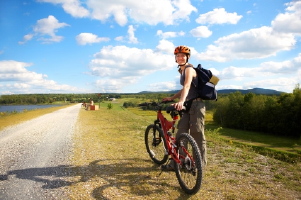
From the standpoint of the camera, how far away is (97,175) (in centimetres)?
502

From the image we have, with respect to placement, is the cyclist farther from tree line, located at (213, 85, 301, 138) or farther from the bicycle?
tree line, located at (213, 85, 301, 138)

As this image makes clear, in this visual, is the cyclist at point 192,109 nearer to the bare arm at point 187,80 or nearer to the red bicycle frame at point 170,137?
the bare arm at point 187,80

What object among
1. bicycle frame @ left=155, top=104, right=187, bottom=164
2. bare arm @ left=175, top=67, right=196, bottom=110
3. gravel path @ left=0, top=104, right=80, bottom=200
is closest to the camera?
bare arm @ left=175, top=67, right=196, bottom=110

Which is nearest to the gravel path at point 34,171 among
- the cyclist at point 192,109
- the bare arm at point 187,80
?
the cyclist at point 192,109

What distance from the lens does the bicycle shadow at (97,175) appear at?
430 cm

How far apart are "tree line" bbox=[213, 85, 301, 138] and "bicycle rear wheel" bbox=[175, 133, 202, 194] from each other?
204 ft

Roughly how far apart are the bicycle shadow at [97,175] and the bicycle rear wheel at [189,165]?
17.8 inches

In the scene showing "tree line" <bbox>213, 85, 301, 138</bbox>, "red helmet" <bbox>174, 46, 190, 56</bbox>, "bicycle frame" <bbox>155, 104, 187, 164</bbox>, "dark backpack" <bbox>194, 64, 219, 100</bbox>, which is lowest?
"tree line" <bbox>213, 85, 301, 138</bbox>

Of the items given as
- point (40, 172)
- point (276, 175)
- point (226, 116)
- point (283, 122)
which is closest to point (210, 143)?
point (276, 175)

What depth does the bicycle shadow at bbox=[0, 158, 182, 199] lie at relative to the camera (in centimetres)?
430

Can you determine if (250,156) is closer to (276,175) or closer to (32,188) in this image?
(276,175)

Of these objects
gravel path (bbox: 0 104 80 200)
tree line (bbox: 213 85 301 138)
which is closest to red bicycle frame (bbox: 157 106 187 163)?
gravel path (bbox: 0 104 80 200)

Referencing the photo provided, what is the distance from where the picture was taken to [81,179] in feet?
15.7

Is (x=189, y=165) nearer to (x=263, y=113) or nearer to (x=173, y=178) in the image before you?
(x=173, y=178)
